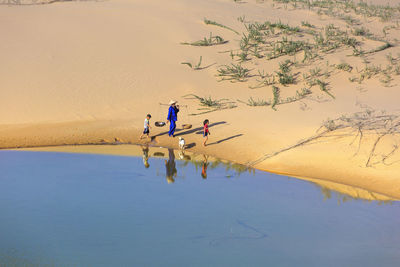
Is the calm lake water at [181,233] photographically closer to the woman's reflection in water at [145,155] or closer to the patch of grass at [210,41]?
the woman's reflection in water at [145,155]

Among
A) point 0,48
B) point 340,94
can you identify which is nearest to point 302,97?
point 340,94

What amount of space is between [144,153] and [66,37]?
8840 millimetres

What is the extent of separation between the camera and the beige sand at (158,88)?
41.7 feet

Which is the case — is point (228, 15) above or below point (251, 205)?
above

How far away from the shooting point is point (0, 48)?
19.0 meters

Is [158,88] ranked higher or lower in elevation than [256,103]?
higher

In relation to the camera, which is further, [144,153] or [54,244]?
[144,153]

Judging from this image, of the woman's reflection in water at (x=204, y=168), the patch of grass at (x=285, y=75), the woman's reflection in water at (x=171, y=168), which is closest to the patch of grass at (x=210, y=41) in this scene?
the patch of grass at (x=285, y=75)

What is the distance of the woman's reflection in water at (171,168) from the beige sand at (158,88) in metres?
0.68

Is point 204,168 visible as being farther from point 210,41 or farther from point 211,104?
point 210,41

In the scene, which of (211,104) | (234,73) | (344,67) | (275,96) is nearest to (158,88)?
(211,104)

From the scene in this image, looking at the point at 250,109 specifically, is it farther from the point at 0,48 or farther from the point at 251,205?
the point at 0,48

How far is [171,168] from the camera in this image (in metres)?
12.4

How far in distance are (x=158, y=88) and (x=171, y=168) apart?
19.2 ft
